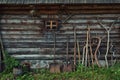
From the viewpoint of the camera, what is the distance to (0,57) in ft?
38.4

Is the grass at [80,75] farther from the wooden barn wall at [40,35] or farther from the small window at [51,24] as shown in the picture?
the small window at [51,24]

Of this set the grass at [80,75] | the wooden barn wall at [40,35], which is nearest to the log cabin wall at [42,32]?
the wooden barn wall at [40,35]

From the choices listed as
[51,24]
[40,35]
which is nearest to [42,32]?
[40,35]

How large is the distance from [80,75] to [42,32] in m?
2.05

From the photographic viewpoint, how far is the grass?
10.9 m

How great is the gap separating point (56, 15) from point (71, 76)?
7.30 feet

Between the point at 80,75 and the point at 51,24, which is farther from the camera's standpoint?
the point at 51,24

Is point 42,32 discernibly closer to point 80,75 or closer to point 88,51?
point 88,51

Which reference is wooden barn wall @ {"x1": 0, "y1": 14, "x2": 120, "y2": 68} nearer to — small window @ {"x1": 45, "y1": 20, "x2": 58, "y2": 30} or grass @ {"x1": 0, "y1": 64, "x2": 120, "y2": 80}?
small window @ {"x1": 45, "y1": 20, "x2": 58, "y2": 30}

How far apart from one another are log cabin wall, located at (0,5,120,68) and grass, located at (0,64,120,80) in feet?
2.33

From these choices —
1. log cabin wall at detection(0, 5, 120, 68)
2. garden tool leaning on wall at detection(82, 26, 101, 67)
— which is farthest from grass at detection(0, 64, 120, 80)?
log cabin wall at detection(0, 5, 120, 68)

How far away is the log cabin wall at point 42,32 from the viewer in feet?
38.7

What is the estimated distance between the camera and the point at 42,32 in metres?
11.9

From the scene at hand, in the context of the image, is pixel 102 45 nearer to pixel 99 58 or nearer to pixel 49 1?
pixel 99 58
